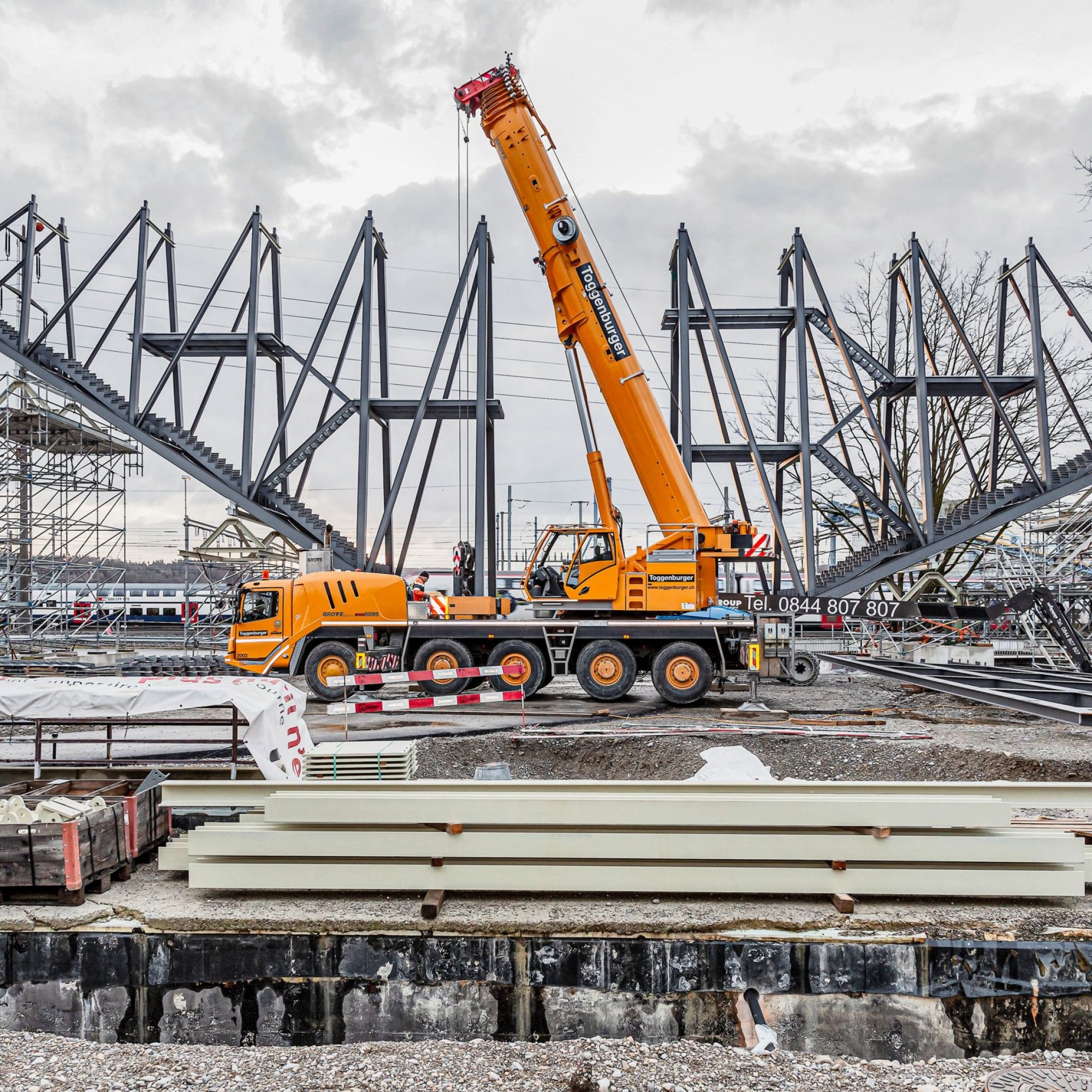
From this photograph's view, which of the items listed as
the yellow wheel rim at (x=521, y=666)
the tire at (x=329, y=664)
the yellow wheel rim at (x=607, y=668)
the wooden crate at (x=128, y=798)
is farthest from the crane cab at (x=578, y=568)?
the wooden crate at (x=128, y=798)

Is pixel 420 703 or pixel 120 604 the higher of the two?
pixel 120 604

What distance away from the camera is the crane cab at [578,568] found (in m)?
14.3

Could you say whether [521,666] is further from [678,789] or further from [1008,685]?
[678,789]

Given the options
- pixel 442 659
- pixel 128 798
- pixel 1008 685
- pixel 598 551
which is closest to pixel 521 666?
pixel 442 659

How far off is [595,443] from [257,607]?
663 cm

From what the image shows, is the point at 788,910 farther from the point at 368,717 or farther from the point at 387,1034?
the point at 368,717

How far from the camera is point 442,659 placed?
14.4 metres

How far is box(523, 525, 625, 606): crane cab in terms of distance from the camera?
14266mm

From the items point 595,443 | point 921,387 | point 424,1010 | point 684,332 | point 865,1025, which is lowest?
point 865,1025

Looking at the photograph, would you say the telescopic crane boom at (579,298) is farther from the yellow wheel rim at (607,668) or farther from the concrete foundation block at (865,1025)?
the concrete foundation block at (865,1025)

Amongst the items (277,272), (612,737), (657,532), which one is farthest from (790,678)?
(277,272)

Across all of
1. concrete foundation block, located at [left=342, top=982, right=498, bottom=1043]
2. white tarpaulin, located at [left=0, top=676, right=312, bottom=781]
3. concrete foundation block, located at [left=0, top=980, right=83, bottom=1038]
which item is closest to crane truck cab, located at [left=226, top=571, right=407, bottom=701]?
white tarpaulin, located at [left=0, top=676, right=312, bottom=781]

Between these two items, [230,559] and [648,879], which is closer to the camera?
[648,879]

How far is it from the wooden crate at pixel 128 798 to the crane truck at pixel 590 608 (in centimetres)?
678
